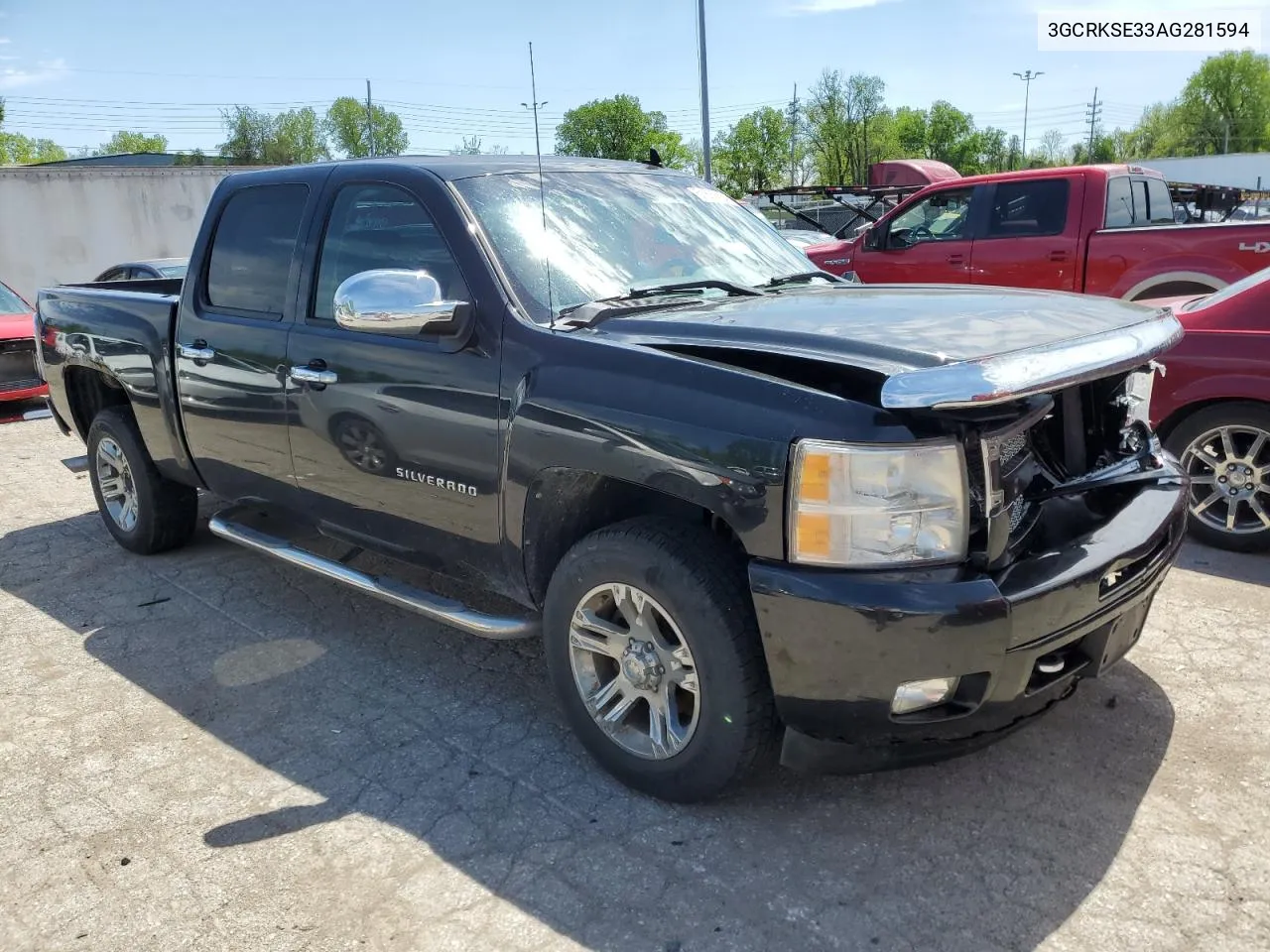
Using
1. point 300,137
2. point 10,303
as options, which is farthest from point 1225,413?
point 300,137

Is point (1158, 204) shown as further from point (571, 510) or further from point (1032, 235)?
point (571, 510)

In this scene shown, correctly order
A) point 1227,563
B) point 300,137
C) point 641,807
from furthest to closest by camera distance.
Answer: point 300,137, point 1227,563, point 641,807

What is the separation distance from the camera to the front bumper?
2.46 meters

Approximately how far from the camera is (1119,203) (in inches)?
349

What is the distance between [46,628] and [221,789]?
6.41ft

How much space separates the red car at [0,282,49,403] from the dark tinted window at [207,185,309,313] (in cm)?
666

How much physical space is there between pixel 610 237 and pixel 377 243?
868mm

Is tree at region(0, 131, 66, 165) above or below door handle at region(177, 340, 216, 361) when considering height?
above

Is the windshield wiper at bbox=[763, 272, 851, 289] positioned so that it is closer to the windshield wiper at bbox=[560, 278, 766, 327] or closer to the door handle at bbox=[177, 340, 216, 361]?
the windshield wiper at bbox=[560, 278, 766, 327]

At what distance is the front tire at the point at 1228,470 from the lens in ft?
15.8

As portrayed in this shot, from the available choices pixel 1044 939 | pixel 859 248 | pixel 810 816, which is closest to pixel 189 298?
pixel 810 816

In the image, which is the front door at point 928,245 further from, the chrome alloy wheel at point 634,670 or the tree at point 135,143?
the tree at point 135,143

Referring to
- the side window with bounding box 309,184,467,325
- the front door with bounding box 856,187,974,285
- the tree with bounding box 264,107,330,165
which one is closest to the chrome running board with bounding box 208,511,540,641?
the side window with bounding box 309,184,467,325

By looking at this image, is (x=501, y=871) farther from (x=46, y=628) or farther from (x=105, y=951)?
(x=46, y=628)
